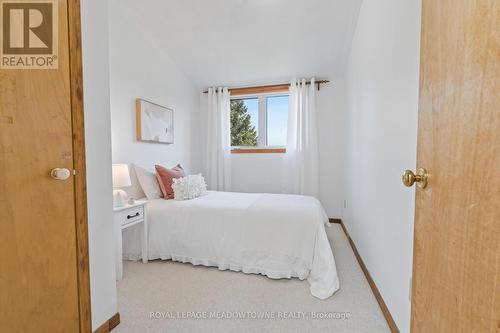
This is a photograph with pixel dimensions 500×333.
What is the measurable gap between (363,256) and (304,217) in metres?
0.68

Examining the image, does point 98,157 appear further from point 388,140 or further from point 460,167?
point 388,140

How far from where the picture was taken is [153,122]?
10.4 feet

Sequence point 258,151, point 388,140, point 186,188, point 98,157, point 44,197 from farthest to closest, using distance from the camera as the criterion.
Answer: point 258,151, point 186,188, point 388,140, point 98,157, point 44,197

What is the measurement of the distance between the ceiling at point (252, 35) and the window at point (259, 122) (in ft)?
1.22

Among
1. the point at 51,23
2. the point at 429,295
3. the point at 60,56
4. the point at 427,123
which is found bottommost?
the point at 429,295

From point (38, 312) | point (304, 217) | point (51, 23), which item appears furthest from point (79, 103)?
point (304, 217)

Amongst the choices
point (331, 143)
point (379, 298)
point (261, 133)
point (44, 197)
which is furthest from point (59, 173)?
point (331, 143)

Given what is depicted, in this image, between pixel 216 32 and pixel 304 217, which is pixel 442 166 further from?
pixel 216 32

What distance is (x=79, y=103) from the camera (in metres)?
1.27

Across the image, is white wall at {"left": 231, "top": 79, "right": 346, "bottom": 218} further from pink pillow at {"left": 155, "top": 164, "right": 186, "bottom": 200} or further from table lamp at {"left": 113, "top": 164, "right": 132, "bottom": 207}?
table lamp at {"left": 113, "top": 164, "right": 132, "bottom": 207}

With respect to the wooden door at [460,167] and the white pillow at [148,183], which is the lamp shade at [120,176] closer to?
the white pillow at [148,183]

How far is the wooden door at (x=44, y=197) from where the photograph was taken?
3.51 ft

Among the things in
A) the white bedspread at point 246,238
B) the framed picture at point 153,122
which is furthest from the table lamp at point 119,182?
the framed picture at point 153,122

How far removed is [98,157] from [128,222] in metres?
0.95
